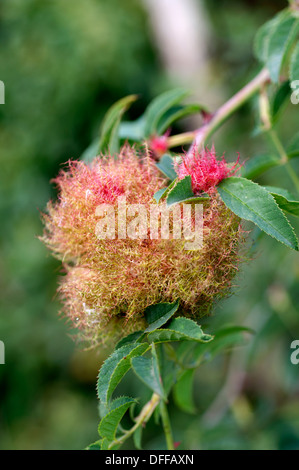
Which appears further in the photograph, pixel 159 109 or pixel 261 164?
pixel 159 109

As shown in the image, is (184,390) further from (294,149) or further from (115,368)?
(294,149)

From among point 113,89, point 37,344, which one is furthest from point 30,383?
point 113,89

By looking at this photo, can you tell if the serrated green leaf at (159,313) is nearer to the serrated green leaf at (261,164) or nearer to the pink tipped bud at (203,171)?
the pink tipped bud at (203,171)

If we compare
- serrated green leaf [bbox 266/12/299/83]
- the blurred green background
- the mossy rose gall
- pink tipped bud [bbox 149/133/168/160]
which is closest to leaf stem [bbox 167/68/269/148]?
pink tipped bud [bbox 149/133/168/160]

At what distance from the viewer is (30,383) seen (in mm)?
4301

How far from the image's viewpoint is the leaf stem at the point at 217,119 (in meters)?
1.51

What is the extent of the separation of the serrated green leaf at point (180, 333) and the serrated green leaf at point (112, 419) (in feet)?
0.50

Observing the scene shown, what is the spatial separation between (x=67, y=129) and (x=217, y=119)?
369cm

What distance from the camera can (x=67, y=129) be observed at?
4.99 metres

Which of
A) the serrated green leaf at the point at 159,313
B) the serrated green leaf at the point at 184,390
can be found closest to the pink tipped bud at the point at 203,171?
the serrated green leaf at the point at 159,313

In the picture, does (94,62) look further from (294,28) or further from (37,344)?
(294,28)

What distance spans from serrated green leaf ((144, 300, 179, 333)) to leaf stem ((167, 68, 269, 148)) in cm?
58

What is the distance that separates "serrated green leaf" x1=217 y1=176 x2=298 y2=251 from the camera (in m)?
1.01

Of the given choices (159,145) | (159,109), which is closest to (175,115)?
(159,109)
